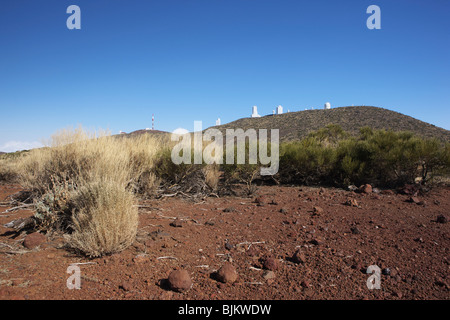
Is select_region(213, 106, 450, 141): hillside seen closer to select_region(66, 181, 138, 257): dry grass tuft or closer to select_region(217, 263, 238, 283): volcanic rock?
select_region(66, 181, 138, 257): dry grass tuft

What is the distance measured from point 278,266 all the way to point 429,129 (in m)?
32.0

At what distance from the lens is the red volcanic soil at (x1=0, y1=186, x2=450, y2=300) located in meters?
2.60

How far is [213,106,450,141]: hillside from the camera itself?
28203 mm

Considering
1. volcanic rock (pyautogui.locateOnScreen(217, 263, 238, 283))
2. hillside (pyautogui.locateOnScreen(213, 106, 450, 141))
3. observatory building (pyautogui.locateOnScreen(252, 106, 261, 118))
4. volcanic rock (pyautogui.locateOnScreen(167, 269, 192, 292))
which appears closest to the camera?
volcanic rock (pyautogui.locateOnScreen(167, 269, 192, 292))

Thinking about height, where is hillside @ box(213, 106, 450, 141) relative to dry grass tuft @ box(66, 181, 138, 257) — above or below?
above

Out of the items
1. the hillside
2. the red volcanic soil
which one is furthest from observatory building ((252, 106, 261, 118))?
the red volcanic soil

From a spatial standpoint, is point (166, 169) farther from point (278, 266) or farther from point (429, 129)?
point (429, 129)

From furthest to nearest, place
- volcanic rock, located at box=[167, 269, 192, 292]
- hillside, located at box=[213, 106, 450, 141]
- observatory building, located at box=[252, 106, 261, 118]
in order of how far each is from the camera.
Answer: observatory building, located at box=[252, 106, 261, 118]
hillside, located at box=[213, 106, 450, 141]
volcanic rock, located at box=[167, 269, 192, 292]

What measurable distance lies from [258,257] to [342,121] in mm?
33151

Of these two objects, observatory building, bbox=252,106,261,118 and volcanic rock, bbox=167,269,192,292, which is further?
observatory building, bbox=252,106,261,118

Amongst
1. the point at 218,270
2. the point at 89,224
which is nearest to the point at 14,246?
the point at 89,224

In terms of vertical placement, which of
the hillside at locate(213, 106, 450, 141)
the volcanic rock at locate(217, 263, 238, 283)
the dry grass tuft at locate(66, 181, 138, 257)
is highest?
the hillside at locate(213, 106, 450, 141)

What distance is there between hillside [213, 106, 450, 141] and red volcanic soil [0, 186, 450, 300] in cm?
2292

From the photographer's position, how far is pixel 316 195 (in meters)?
6.65
